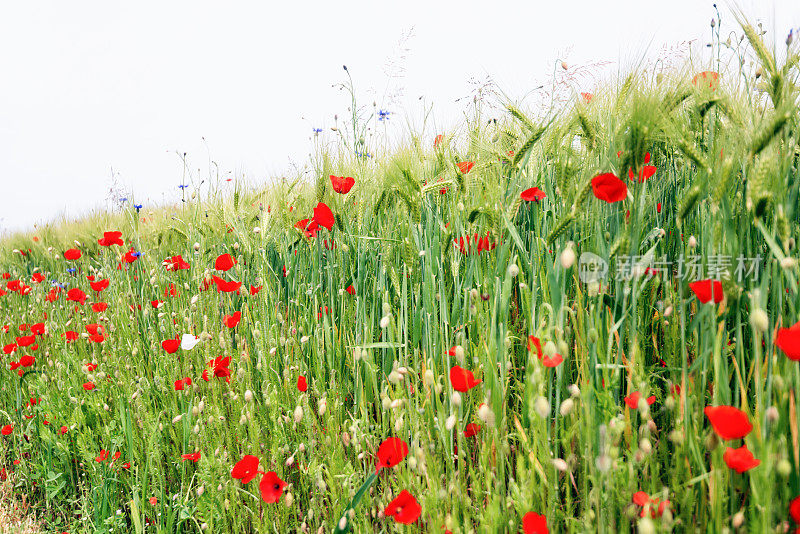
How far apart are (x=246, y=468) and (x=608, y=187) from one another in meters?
1.14

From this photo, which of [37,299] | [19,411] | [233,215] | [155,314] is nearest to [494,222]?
[233,215]

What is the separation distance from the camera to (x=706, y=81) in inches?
62.1

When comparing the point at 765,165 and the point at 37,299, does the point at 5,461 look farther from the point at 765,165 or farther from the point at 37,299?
the point at 765,165

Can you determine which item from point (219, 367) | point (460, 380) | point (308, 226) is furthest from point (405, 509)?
point (308, 226)

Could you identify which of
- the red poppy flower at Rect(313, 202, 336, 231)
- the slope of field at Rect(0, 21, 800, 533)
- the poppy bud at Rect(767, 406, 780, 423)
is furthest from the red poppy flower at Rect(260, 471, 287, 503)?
the poppy bud at Rect(767, 406, 780, 423)

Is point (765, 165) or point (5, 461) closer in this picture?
point (765, 165)

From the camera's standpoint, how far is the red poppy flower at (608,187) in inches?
43.2

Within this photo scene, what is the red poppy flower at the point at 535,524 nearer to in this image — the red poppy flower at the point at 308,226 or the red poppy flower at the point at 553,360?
the red poppy flower at the point at 553,360

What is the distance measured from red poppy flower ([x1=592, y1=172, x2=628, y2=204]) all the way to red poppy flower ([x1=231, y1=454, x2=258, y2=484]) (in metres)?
1.09

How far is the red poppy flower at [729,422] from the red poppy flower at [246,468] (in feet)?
3.43

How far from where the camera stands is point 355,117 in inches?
107

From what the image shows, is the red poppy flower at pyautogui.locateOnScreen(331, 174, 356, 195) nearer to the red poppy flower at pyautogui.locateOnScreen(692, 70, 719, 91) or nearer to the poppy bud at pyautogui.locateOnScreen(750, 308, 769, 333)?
the red poppy flower at pyautogui.locateOnScreen(692, 70, 719, 91)

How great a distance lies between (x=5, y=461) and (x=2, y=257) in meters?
5.43

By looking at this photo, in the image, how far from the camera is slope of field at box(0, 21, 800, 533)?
3.19 ft
